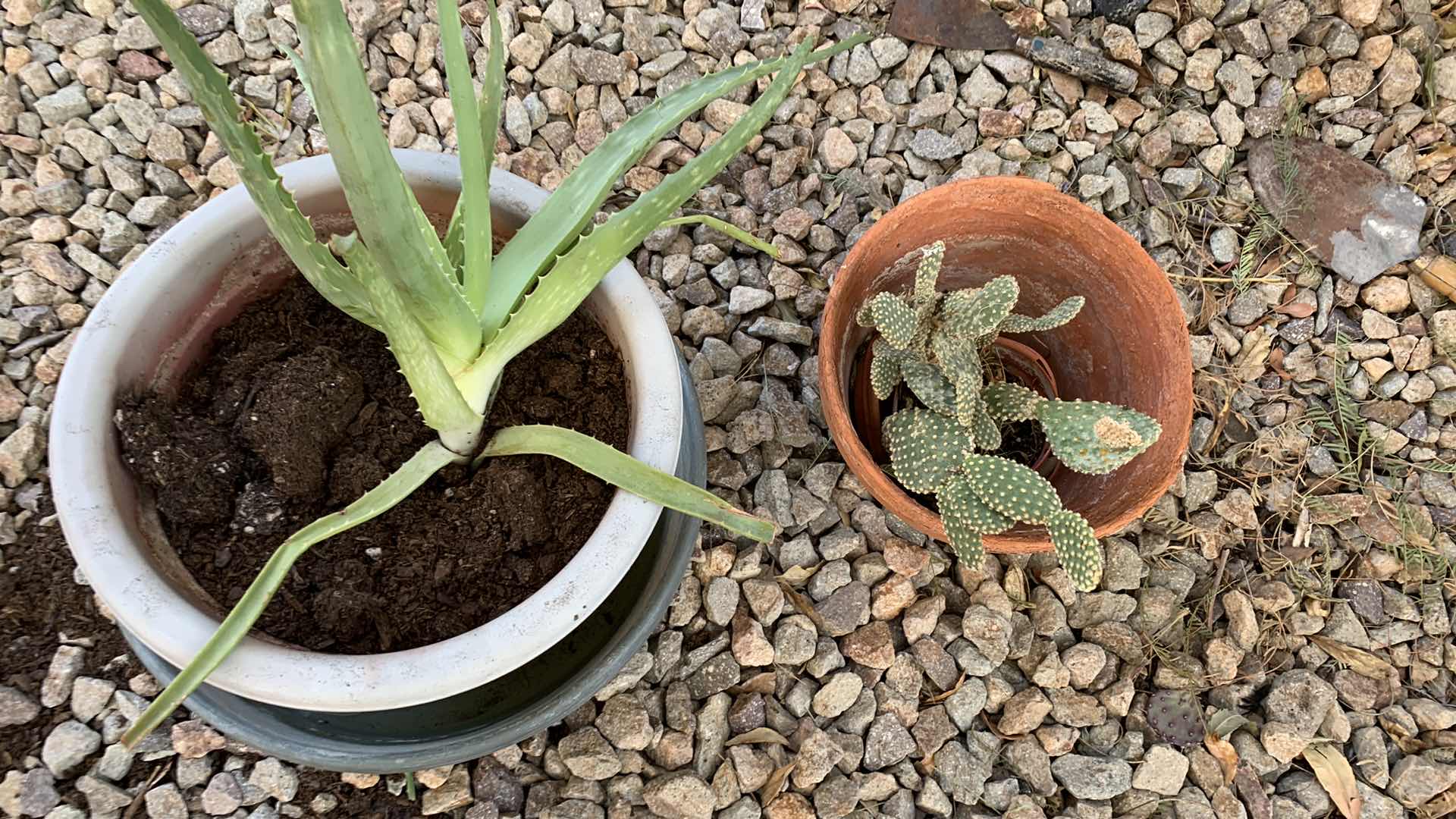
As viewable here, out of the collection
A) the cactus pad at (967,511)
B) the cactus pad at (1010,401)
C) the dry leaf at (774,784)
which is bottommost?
the dry leaf at (774,784)

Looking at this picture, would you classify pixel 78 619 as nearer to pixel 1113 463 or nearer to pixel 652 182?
pixel 652 182

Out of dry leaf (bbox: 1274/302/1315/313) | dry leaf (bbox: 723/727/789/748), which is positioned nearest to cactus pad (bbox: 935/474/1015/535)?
dry leaf (bbox: 723/727/789/748)

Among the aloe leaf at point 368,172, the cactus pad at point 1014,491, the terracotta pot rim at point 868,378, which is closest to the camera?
the aloe leaf at point 368,172

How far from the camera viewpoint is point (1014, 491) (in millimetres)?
1008

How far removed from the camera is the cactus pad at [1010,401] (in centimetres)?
112

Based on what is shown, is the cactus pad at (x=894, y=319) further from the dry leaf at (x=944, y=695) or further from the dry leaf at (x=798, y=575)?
the dry leaf at (x=944, y=695)

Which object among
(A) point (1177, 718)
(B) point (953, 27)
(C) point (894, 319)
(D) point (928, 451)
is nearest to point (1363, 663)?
(A) point (1177, 718)

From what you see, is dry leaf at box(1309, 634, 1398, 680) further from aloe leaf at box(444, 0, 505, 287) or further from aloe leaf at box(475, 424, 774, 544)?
aloe leaf at box(444, 0, 505, 287)

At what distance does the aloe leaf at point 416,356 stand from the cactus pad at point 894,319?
45 centimetres

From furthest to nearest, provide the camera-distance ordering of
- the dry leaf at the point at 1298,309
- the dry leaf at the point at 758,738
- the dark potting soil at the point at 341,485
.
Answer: the dry leaf at the point at 1298,309
the dry leaf at the point at 758,738
the dark potting soil at the point at 341,485

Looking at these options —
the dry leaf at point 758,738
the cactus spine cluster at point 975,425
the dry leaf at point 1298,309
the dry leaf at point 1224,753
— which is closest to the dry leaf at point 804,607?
the dry leaf at point 758,738

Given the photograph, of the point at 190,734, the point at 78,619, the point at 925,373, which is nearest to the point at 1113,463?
the point at 925,373

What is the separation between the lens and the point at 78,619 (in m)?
1.18

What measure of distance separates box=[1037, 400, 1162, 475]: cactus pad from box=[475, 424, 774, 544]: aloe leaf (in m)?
0.39
